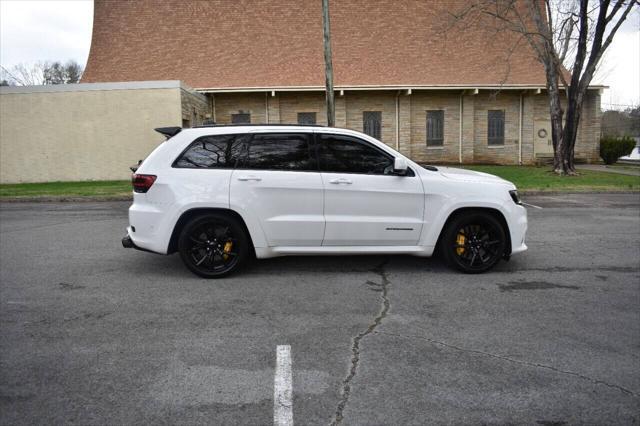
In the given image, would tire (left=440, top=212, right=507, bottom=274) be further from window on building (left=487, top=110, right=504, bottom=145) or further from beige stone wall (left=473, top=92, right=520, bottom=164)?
window on building (left=487, top=110, right=504, bottom=145)

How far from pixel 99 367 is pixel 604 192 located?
52.2 ft

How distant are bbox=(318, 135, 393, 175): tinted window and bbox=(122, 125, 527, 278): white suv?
1 cm

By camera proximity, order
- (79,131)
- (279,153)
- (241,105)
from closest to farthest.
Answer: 1. (279,153)
2. (79,131)
3. (241,105)

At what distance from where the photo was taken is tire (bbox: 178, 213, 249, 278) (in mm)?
6273

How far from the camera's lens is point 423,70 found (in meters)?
28.0

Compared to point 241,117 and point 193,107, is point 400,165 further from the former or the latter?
point 241,117

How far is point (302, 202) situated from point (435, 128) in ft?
76.0

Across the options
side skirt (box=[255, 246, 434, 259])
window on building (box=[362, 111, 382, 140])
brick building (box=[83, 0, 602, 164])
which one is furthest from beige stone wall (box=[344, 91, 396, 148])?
side skirt (box=[255, 246, 434, 259])

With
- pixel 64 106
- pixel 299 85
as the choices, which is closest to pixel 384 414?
pixel 64 106

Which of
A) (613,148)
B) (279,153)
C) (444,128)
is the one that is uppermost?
(444,128)

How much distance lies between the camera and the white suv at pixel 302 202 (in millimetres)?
6270

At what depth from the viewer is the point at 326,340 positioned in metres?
4.39

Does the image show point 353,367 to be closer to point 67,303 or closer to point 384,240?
point 384,240

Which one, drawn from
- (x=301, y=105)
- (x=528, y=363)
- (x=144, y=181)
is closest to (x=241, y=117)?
(x=301, y=105)
